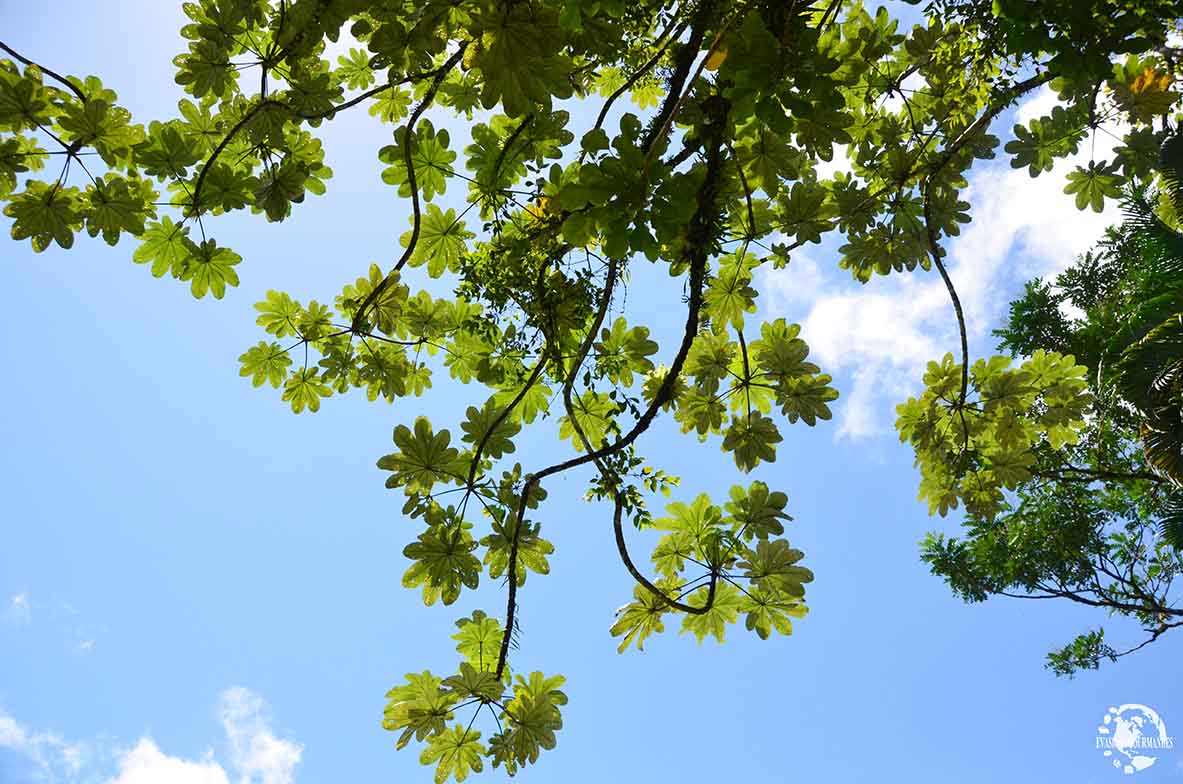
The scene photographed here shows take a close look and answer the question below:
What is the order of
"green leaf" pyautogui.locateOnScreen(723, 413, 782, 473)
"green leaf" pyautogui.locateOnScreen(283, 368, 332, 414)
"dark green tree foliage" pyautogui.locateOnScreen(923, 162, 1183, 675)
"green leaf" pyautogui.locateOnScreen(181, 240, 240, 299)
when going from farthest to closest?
"dark green tree foliage" pyautogui.locateOnScreen(923, 162, 1183, 675) < "green leaf" pyautogui.locateOnScreen(283, 368, 332, 414) < "green leaf" pyautogui.locateOnScreen(181, 240, 240, 299) < "green leaf" pyautogui.locateOnScreen(723, 413, 782, 473)

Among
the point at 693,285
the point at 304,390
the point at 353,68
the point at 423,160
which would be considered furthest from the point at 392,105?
the point at 693,285

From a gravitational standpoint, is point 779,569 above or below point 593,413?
below

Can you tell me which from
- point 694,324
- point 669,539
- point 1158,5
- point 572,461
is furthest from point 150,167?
point 1158,5

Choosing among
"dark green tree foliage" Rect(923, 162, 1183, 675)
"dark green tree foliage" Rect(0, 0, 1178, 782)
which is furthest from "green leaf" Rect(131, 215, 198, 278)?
"dark green tree foliage" Rect(923, 162, 1183, 675)

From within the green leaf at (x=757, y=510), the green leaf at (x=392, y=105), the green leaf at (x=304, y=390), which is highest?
the green leaf at (x=392, y=105)

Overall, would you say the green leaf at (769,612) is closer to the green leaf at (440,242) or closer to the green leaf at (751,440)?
the green leaf at (751,440)

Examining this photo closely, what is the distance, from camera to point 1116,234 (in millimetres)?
8547

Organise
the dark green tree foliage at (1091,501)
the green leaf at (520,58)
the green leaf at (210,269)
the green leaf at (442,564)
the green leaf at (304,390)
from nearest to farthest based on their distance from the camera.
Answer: the green leaf at (520,58)
the green leaf at (442,564)
the green leaf at (210,269)
the green leaf at (304,390)
the dark green tree foliage at (1091,501)

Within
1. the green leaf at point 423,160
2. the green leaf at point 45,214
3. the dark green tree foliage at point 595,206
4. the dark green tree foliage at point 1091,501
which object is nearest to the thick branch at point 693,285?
the dark green tree foliage at point 595,206

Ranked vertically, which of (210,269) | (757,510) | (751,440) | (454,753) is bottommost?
(454,753)

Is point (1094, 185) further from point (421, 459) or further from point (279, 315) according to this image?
point (279, 315)

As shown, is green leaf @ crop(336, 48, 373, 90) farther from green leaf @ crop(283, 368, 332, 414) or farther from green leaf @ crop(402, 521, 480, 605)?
green leaf @ crop(402, 521, 480, 605)

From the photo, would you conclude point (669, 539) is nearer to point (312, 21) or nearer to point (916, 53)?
point (312, 21)

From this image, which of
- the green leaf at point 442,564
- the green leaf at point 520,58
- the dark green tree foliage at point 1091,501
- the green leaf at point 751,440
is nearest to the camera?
the green leaf at point 520,58
